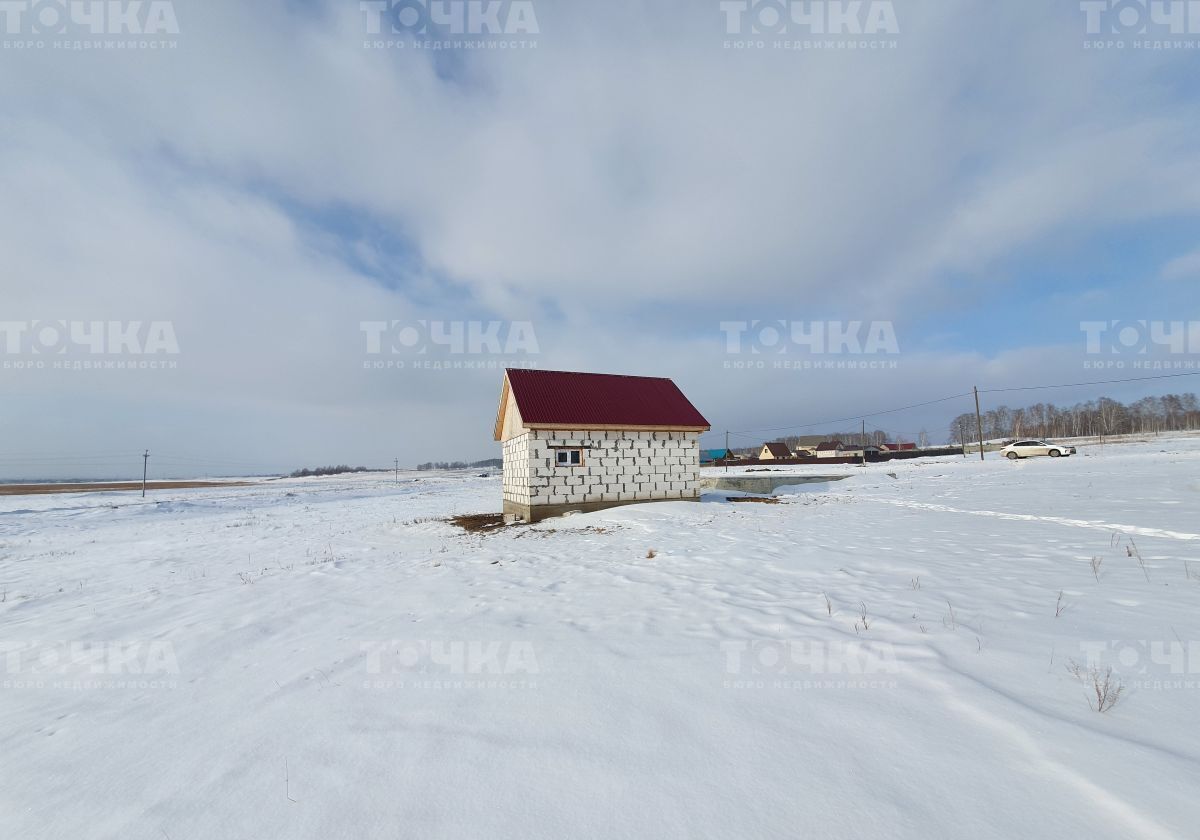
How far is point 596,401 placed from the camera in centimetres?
1759

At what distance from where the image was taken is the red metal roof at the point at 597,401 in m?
16.3

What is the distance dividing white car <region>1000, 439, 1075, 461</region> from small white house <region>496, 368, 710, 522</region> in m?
31.3

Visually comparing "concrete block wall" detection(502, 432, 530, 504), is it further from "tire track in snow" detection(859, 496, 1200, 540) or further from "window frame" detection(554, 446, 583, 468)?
"tire track in snow" detection(859, 496, 1200, 540)

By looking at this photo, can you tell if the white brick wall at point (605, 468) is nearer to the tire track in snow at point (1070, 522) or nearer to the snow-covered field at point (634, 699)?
the tire track in snow at point (1070, 522)

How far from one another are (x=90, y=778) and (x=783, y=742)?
14.5 ft

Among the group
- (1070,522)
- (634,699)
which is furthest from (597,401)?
(634,699)

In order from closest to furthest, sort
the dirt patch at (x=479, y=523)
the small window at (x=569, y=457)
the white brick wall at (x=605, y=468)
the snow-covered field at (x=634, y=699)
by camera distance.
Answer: the snow-covered field at (x=634, y=699), the dirt patch at (x=479, y=523), the white brick wall at (x=605, y=468), the small window at (x=569, y=457)

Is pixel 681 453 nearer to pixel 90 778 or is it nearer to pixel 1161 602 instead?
pixel 1161 602

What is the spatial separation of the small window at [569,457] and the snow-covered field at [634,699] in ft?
26.2

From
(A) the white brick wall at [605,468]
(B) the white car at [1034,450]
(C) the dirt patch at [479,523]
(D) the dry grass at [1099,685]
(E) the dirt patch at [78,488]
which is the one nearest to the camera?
(D) the dry grass at [1099,685]

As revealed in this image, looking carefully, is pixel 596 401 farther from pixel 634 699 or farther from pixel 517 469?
pixel 634 699

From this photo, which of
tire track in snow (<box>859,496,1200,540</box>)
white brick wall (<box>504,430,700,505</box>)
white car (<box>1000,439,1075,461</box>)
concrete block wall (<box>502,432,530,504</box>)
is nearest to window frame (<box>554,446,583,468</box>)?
white brick wall (<box>504,430,700,505</box>)

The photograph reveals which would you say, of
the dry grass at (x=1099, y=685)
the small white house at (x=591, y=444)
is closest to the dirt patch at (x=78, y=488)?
the small white house at (x=591, y=444)

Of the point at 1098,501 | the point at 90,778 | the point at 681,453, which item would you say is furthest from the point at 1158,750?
the point at 681,453
